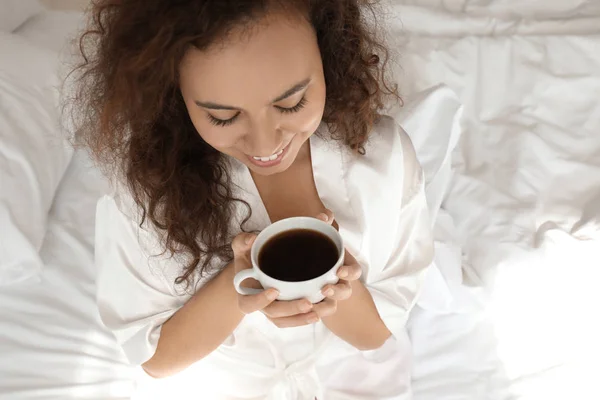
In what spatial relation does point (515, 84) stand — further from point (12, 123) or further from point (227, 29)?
point (12, 123)

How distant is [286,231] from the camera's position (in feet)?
2.16

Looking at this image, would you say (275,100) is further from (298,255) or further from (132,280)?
(132,280)

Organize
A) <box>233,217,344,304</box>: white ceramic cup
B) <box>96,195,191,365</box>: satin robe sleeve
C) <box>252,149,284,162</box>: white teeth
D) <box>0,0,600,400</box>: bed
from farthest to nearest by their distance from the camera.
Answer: <box>0,0,600,400</box>: bed → <box>96,195,191,365</box>: satin robe sleeve → <box>252,149,284,162</box>: white teeth → <box>233,217,344,304</box>: white ceramic cup

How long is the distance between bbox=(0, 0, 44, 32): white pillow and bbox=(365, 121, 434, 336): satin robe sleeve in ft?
3.66

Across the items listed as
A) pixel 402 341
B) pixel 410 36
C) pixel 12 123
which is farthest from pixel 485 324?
pixel 12 123

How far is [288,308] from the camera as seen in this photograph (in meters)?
0.67

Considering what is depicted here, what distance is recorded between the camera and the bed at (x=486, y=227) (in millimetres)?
1051

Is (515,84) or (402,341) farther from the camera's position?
(515,84)

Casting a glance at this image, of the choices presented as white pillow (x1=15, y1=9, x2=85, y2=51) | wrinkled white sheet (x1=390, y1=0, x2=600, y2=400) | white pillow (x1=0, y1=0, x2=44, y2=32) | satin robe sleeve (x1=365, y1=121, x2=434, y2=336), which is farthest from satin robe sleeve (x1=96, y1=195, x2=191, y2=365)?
white pillow (x1=0, y1=0, x2=44, y2=32)

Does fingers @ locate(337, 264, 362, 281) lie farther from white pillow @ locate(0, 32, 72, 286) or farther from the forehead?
white pillow @ locate(0, 32, 72, 286)

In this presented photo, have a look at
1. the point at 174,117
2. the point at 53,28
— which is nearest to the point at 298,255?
the point at 174,117

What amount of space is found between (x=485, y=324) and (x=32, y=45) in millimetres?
1219

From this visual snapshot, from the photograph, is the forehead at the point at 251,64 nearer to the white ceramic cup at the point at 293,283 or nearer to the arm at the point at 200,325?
the white ceramic cup at the point at 293,283

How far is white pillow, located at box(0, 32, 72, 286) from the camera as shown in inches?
43.8
